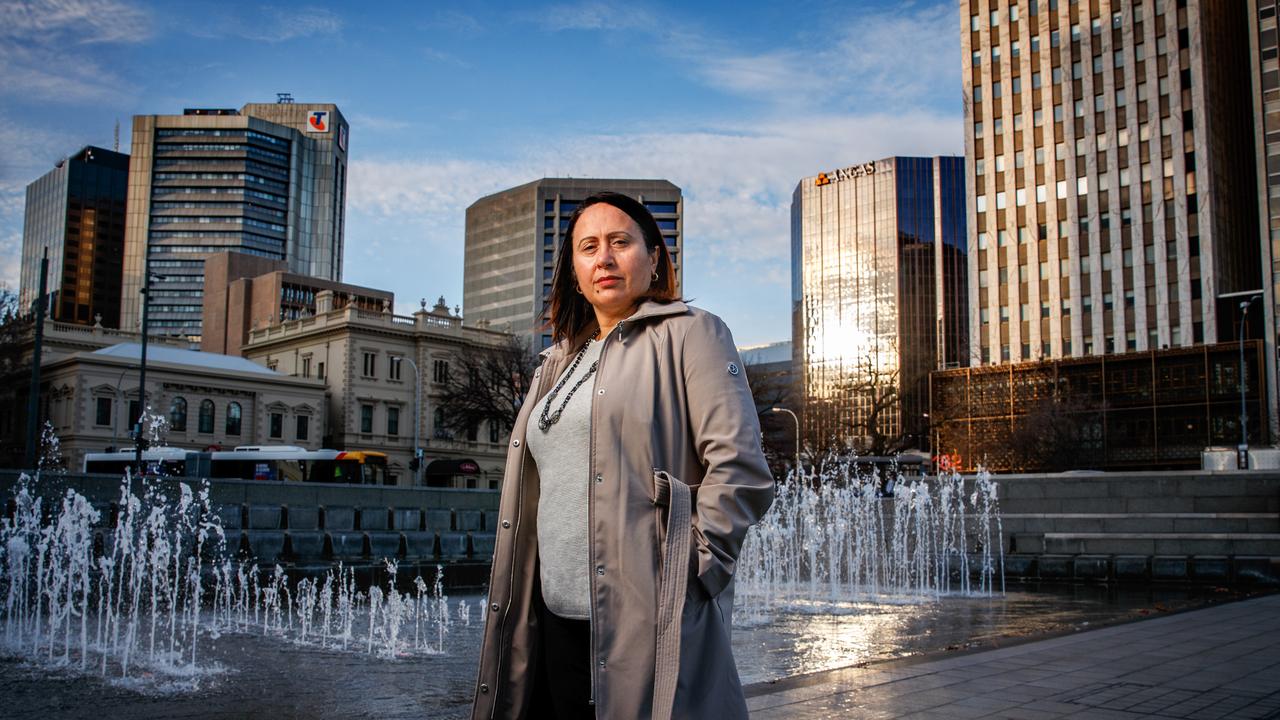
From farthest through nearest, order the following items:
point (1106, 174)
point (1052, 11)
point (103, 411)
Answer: point (1052, 11)
point (1106, 174)
point (103, 411)

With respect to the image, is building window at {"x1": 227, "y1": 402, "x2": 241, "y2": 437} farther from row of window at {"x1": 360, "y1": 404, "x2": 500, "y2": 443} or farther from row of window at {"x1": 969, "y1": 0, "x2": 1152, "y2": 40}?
row of window at {"x1": 969, "y1": 0, "x2": 1152, "y2": 40}

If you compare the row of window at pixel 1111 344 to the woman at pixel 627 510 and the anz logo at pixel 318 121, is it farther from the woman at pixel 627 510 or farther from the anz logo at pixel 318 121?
the anz logo at pixel 318 121

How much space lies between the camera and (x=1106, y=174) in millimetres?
59562

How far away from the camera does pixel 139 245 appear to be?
127688 mm

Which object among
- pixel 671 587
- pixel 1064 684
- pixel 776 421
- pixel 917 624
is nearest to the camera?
pixel 671 587

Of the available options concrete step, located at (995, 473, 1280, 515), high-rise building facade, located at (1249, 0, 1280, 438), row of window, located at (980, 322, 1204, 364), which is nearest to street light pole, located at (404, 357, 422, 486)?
row of window, located at (980, 322, 1204, 364)

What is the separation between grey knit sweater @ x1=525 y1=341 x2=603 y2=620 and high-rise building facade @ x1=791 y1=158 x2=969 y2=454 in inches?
3789

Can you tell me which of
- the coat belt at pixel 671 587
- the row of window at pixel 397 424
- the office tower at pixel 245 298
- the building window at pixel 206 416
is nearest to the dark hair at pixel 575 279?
the coat belt at pixel 671 587

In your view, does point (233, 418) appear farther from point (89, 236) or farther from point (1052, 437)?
point (89, 236)

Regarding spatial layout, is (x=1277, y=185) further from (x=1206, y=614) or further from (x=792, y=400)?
(x=1206, y=614)

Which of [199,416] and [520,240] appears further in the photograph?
[520,240]

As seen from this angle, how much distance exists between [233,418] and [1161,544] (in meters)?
49.0

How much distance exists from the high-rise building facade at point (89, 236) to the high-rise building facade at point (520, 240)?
45885 millimetres

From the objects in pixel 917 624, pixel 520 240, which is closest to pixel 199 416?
pixel 917 624
